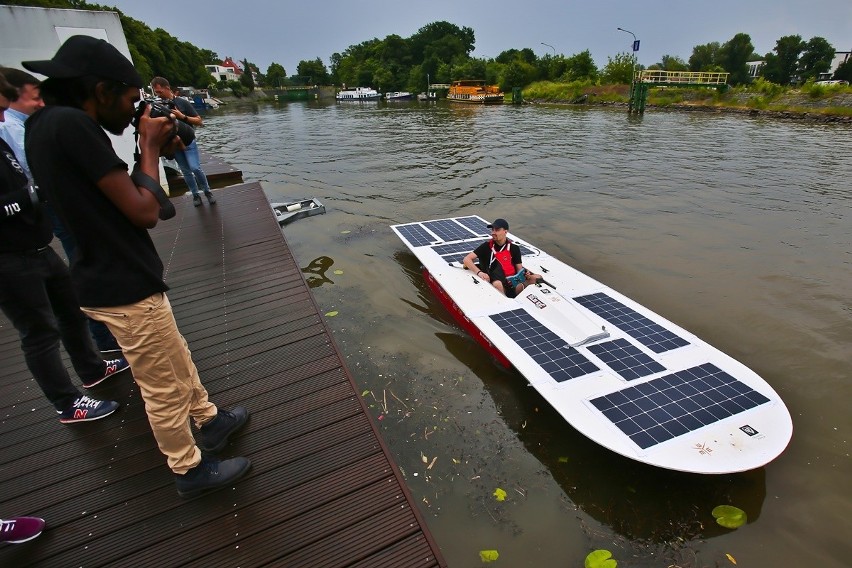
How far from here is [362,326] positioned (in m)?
7.80

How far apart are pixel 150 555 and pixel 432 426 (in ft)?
10.8

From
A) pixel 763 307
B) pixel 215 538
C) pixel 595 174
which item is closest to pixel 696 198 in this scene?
pixel 595 174

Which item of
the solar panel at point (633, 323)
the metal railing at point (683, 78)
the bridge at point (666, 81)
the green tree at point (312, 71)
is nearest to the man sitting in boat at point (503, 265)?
the solar panel at point (633, 323)

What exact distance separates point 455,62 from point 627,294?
306ft

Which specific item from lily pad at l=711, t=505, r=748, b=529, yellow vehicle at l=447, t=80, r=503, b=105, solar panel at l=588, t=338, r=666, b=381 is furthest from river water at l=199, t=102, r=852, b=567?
yellow vehicle at l=447, t=80, r=503, b=105

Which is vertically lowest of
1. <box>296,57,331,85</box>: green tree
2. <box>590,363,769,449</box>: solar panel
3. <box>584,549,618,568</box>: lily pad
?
<box>584,549,618,568</box>: lily pad

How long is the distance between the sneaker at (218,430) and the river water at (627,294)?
2129 mm

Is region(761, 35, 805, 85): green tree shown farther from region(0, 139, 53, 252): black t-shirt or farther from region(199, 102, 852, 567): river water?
region(0, 139, 53, 252): black t-shirt

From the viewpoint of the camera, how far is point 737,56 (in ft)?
210

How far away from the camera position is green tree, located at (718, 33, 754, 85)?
6294 centimetres

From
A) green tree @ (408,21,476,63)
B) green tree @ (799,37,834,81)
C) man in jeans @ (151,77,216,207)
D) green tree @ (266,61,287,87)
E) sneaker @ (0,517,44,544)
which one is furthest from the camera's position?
green tree @ (266,61,287,87)

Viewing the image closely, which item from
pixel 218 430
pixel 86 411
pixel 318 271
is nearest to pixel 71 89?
pixel 218 430

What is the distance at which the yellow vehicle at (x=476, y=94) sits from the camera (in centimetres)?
5984

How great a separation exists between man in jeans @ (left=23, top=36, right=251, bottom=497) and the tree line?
41486mm
